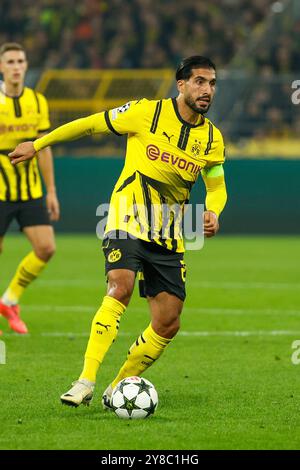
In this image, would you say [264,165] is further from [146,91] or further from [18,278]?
[18,278]

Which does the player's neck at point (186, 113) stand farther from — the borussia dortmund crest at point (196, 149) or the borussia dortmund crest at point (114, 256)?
the borussia dortmund crest at point (114, 256)

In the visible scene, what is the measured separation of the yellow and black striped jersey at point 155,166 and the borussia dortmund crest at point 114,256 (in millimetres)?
186

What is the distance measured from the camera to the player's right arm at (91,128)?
690 cm

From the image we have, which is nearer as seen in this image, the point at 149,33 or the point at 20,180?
the point at 20,180

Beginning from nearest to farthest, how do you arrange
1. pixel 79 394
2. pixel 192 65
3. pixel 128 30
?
pixel 79 394
pixel 192 65
pixel 128 30

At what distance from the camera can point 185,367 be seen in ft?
28.0

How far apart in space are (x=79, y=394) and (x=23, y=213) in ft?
14.2

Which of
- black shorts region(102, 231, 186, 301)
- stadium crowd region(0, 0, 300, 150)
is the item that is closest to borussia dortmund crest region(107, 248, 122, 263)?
black shorts region(102, 231, 186, 301)

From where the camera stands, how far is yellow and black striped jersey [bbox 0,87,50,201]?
10438mm

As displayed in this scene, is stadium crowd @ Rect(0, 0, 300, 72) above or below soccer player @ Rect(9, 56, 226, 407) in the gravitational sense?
above

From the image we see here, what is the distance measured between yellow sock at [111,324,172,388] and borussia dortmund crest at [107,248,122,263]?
560 millimetres

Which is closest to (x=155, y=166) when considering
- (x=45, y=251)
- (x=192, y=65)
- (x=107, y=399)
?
(x=192, y=65)

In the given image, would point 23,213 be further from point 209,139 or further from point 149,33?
point 149,33

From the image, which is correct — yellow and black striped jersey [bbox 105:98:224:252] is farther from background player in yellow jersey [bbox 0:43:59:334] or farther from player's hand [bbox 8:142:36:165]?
background player in yellow jersey [bbox 0:43:59:334]
